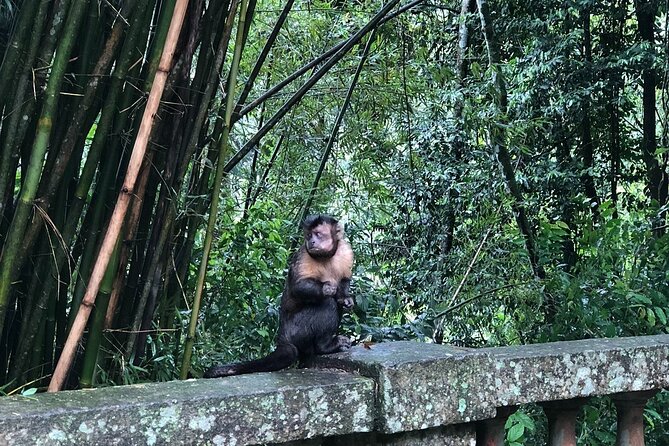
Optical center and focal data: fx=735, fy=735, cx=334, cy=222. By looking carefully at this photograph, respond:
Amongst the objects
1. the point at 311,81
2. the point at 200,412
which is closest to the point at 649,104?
the point at 311,81

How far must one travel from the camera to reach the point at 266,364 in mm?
2650

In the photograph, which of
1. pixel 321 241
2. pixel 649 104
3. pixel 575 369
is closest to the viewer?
pixel 575 369

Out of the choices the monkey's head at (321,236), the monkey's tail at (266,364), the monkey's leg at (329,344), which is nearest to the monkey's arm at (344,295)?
the monkey's head at (321,236)

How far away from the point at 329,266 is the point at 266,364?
0.60m

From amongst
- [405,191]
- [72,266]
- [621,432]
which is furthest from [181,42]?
[405,191]

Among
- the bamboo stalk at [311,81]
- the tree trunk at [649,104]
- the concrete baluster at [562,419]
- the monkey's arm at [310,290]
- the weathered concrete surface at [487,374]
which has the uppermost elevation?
the tree trunk at [649,104]

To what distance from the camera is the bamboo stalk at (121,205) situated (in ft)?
5.77

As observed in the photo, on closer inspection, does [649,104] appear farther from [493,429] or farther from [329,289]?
[493,429]

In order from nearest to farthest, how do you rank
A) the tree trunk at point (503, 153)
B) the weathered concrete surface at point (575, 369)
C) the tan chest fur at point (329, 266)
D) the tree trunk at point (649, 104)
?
the weathered concrete surface at point (575, 369) → the tan chest fur at point (329, 266) → the tree trunk at point (503, 153) → the tree trunk at point (649, 104)

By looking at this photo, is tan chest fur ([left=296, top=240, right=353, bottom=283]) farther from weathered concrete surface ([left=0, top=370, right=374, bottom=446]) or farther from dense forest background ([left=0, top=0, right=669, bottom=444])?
weathered concrete surface ([left=0, top=370, right=374, bottom=446])

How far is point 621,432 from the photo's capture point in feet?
7.77

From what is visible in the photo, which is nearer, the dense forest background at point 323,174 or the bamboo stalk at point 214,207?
Result: the dense forest background at point 323,174

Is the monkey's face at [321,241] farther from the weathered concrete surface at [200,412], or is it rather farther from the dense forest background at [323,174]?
the weathered concrete surface at [200,412]

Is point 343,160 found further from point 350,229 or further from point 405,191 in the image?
point 405,191
